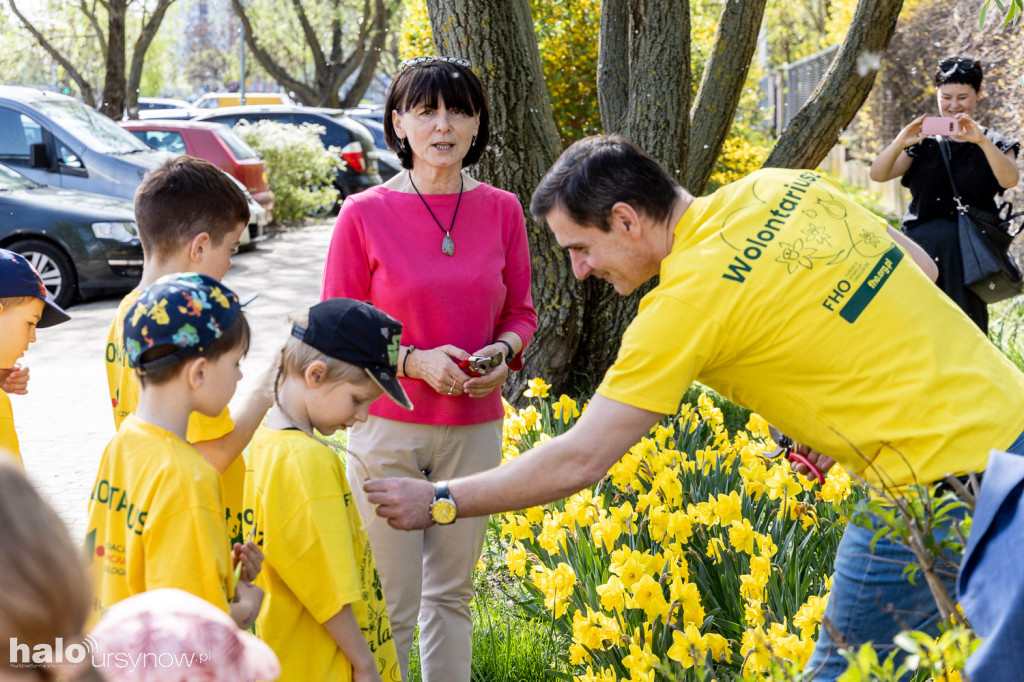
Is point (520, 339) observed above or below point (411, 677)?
above

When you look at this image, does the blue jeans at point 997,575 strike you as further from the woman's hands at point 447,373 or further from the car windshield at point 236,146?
the car windshield at point 236,146

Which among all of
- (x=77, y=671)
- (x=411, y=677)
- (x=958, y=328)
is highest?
(x=958, y=328)

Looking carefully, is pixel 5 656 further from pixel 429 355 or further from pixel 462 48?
pixel 462 48

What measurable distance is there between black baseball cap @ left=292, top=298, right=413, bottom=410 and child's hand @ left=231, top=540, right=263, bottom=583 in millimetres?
437

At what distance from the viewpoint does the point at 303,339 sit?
2.24 metres

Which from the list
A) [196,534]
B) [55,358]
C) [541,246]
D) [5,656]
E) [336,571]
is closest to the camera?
[5,656]

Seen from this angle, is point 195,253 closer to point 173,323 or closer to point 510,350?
point 173,323

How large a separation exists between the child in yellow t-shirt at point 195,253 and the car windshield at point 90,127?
30.6ft

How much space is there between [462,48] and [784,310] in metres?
3.23

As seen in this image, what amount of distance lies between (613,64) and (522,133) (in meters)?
1.41

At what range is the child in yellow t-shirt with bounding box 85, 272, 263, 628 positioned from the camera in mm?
1884

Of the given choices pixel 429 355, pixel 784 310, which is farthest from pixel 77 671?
pixel 429 355

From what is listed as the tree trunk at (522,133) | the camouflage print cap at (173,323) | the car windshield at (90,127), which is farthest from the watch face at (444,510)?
the car windshield at (90,127)

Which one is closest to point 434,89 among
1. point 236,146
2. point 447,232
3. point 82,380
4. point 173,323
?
point 447,232
